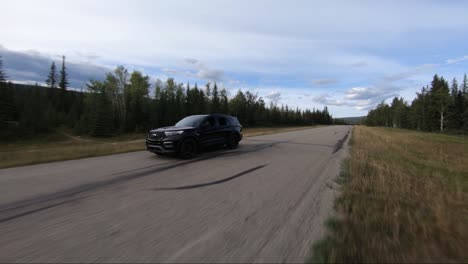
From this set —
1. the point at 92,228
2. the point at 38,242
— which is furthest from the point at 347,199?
the point at 38,242

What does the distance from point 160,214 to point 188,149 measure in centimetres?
541

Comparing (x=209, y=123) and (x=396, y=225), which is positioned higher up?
(x=209, y=123)

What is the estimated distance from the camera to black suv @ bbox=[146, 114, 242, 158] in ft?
28.1

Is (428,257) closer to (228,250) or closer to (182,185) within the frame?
(228,250)

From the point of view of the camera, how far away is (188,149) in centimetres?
894

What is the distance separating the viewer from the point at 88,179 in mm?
5656

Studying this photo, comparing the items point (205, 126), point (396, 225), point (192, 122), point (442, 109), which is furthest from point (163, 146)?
point (442, 109)

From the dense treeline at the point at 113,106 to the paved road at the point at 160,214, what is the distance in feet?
136

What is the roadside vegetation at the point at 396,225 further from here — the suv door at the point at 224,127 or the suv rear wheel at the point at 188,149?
the suv door at the point at 224,127

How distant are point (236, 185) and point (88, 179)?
12.6 ft

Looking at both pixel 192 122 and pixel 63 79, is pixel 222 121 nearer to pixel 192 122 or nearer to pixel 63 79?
pixel 192 122

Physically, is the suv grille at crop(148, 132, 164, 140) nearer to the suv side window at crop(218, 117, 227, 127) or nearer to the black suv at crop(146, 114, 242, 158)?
the black suv at crop(146, 114, 242, 158)

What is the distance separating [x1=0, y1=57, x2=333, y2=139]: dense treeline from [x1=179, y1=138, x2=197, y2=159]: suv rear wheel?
38.9m

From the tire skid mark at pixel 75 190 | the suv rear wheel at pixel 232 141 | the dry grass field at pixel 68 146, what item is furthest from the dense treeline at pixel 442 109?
the tire skid mark at pixel 75 190
